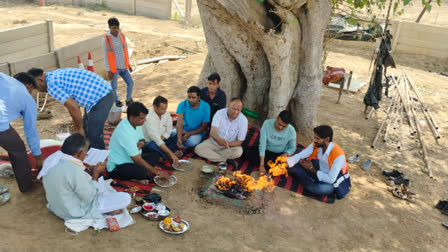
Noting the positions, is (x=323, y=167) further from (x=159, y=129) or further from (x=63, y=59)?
(x=63, y=59)

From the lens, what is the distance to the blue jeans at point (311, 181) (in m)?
5.08

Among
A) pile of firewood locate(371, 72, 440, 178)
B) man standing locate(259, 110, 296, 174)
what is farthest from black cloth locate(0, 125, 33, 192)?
pile of firewood locate(371, 72, 440, 178)

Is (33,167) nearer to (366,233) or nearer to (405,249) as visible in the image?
(366,233)

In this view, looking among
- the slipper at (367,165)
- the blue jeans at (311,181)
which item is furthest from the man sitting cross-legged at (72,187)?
the slipper at (367,165)

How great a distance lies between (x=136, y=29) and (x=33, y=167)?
38.9ft

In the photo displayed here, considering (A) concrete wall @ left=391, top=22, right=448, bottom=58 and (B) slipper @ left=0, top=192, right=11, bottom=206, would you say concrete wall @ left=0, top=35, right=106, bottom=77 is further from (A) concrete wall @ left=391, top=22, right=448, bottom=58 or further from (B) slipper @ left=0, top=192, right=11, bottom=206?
(A) concrete wall @ left=391, top=22, right=448, bottom=58

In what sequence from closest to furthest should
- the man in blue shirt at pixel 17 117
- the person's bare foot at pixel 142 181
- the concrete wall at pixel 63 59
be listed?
the man in blue shirt at pixel 17 117 → the person's bare foot at pixel 142 181 → the concrete wall at pixel 63 59

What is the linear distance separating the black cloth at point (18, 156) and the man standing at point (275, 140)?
3335 millimetres

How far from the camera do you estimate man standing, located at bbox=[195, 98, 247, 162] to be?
565 cm

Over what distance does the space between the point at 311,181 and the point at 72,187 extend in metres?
3.39

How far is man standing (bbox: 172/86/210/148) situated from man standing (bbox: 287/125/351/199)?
1.76 meters

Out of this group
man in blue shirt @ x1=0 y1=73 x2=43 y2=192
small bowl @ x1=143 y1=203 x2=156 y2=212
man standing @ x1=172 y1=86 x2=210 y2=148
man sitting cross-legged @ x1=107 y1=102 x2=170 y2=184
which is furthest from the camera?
man standing @ x1=172 y1=86 x2=210 y2=148

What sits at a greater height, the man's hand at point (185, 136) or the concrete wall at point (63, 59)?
the concrete wall at point (63, 59)

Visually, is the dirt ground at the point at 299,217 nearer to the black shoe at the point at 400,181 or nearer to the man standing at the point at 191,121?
the black shoe at the point at 400,181
